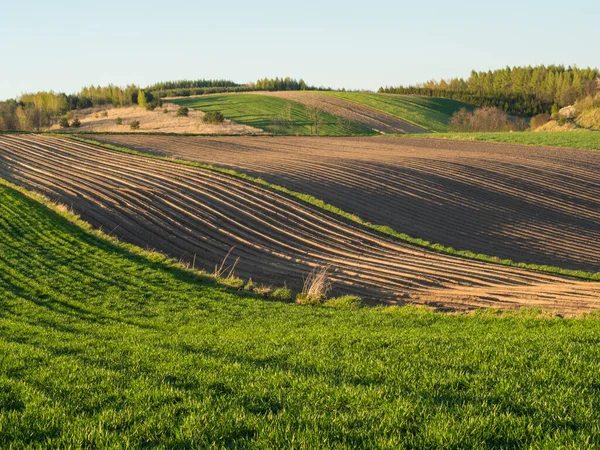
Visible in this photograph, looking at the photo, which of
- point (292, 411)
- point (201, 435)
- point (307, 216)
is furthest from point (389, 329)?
point (307, 216)

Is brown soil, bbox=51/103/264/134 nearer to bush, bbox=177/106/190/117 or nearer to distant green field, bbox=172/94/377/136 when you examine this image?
bush, bbox=177/106/190/117

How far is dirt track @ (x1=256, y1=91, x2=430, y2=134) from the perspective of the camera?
9762 cm

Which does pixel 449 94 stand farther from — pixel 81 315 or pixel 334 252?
pixel 81 315

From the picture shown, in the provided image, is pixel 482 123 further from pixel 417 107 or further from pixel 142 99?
pixel 142 99

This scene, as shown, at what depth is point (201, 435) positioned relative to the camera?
610 centimetres

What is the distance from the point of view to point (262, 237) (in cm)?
2794

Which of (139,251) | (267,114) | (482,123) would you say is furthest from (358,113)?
(139,251)

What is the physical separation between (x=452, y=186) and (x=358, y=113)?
70023 millimetres

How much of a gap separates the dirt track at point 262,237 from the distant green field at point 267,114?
44.9 m

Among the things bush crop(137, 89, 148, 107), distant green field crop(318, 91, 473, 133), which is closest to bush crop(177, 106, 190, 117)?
bush crop(137, 89, 148, 107)

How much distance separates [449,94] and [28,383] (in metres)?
153

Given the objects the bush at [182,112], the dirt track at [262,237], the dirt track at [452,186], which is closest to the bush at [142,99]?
the bush at [182,112]

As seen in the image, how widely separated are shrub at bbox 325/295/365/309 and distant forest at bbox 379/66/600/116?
12422 centimetres

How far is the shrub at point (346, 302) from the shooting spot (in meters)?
19.4
